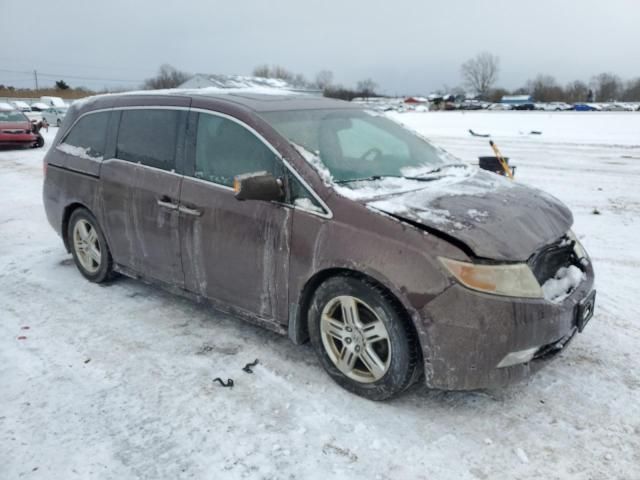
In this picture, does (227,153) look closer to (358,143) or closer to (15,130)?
(358,143)

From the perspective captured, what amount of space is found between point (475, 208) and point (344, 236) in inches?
31.2

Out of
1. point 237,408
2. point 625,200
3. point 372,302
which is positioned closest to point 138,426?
point 237,408

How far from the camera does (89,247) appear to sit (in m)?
5.19

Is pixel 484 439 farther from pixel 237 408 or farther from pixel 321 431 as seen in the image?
pixel 237 408

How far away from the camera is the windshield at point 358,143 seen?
3.62 m

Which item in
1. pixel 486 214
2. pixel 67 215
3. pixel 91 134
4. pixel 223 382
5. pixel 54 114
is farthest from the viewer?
pixel 54 114

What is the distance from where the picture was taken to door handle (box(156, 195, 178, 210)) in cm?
407

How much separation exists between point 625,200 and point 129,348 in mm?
7926

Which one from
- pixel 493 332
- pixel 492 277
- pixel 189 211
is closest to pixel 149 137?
pixel 189 211

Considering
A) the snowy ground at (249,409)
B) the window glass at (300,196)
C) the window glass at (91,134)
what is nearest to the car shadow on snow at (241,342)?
the snowy ground at (249,409)

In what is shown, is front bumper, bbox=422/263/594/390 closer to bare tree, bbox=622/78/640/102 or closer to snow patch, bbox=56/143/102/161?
snow patch, bbox=56/143/102/161

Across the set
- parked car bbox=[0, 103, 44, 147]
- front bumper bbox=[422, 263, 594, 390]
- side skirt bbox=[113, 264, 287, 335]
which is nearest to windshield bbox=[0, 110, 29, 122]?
parked car bbox=[0, 103, 44, 147]

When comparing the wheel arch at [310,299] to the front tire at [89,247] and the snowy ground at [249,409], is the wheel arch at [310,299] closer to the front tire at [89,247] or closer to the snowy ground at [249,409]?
the snowy ground at [249,409]

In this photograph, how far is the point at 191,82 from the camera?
45.2 meters
